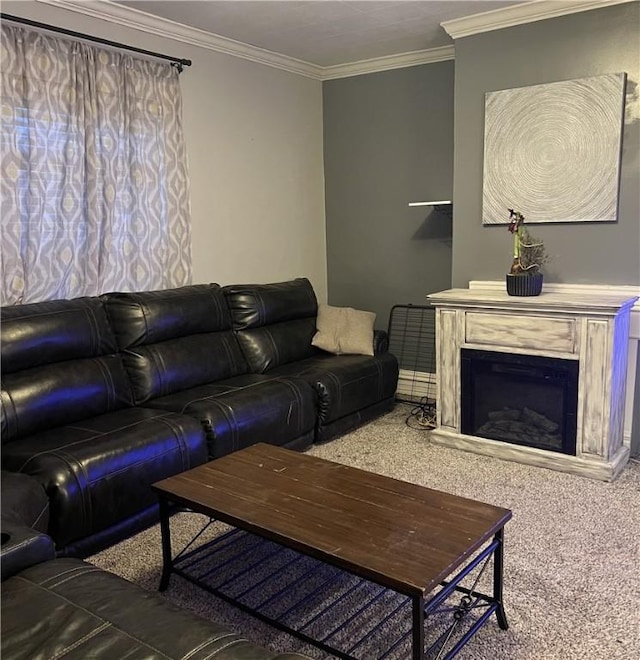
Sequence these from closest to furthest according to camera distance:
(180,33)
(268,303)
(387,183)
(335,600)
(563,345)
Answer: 1. (335,600)
2. (563,345)
3. (180,33)
4. (268,303)
5. (387,183)

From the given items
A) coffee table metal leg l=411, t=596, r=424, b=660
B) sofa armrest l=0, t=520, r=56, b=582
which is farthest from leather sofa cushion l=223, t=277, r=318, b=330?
coffee table metal leg l=411, t=596, r=424, b=660

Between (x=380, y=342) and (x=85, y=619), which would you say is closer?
(x=85, y=619)

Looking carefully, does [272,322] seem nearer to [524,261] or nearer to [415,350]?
[415,350]

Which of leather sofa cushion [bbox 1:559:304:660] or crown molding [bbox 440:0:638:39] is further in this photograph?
crown molding [bbox 440:0:638:39]

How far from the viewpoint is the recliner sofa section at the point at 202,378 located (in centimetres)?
311

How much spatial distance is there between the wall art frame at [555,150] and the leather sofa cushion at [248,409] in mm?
1639

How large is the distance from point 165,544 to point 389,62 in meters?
3.74

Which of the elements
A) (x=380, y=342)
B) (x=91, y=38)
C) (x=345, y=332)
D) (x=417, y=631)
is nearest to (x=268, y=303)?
(x=345, y=332)

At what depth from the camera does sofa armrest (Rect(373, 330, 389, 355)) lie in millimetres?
4336

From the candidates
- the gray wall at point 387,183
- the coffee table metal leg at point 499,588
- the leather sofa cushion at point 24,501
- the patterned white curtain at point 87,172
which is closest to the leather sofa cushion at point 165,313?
the patterned white curtain at point 87,172

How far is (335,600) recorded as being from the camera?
2213 millimetres

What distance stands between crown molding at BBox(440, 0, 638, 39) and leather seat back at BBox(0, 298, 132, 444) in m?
2.69

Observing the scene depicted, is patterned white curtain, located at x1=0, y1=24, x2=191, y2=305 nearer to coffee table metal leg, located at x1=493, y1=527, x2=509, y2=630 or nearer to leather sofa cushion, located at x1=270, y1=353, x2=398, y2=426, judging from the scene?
leather sofa cushion, located at x1=270, y1=353, x2=398, y2=426

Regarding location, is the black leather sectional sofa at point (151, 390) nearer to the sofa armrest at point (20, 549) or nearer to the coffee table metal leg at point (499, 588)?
the sofa armrest at point (20, 549)
